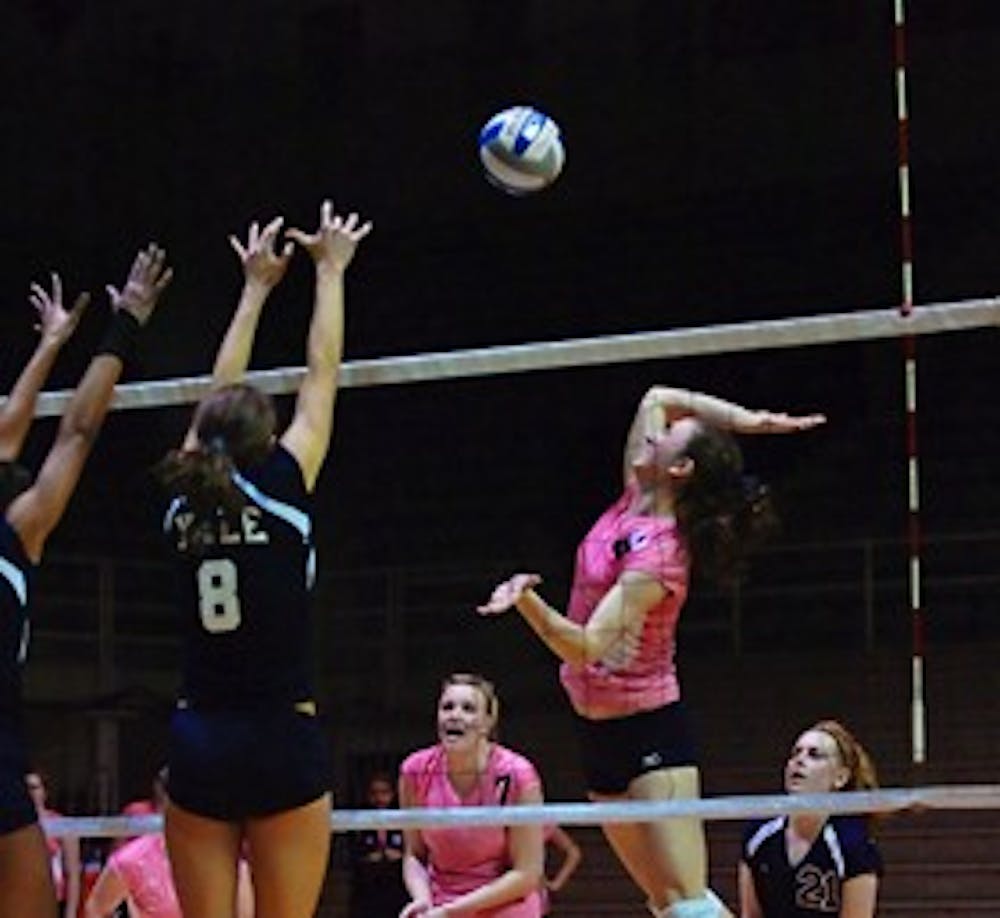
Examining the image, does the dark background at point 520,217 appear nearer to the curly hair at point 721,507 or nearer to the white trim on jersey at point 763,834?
the white trim on jersey at point 763,834

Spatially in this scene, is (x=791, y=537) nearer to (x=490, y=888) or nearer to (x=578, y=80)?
(x=578, y=80)

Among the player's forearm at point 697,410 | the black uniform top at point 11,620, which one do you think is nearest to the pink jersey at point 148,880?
the player's forearm at point 697,410

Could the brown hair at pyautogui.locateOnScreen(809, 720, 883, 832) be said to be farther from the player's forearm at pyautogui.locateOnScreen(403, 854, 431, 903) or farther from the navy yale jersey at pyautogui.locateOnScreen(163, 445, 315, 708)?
the navy yale jersey at pyautogui.locateOnScreen(163, 445, 315, 708)

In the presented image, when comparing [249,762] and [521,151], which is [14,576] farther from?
[521,151]

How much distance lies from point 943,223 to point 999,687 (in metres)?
3.83

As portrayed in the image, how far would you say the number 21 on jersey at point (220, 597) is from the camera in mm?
4828

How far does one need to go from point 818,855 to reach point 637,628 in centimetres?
115

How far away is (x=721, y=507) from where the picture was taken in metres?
5.81

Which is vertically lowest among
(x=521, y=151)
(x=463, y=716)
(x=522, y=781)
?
(x=522, y=781)

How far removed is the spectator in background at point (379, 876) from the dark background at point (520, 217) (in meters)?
5.37

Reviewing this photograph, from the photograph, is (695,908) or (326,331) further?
(695,908)

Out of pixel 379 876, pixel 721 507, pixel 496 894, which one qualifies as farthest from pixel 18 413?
pixel 379 876

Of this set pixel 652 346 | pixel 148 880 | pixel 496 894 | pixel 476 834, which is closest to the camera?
pixel 652 346

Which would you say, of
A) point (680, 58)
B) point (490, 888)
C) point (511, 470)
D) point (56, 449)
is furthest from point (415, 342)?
point (56, 449)
